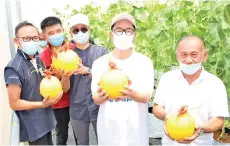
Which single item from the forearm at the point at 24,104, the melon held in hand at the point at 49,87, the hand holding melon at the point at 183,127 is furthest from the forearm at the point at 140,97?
the forearm at the point at 24,104

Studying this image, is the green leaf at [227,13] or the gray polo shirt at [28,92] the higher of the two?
the green leaf at [227,13]

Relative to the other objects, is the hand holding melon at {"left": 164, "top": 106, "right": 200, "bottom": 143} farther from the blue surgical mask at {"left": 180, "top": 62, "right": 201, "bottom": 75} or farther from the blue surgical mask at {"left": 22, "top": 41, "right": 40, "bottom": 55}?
the blue surgical mask at {"left": 22, "top": 41, "right": 40, "bottom": 55}

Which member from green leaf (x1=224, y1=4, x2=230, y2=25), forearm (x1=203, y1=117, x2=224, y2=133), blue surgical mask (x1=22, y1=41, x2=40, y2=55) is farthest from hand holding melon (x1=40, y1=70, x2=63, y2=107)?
green leaf (x1=224, y1=4, x2=230, y2=25)

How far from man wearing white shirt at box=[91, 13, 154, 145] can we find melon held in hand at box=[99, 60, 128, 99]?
0.39 feet

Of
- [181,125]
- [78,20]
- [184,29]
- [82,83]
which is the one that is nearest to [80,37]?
[78,20]

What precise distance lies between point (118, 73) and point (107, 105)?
30 cm

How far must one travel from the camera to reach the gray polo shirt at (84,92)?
2713 millimetres

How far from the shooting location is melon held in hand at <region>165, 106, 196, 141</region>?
1.90 metres

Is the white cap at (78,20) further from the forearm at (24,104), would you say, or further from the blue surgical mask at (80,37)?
the forearm at (24,104)

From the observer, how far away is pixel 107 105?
2.25 metres

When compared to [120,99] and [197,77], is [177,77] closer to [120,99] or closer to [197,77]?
[197,77]

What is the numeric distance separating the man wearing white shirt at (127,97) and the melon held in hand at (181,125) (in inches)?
11.3

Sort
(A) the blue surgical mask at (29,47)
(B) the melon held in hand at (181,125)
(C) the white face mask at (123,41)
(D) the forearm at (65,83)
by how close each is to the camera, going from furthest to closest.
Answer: (D) the forearm at (65,83), (A) the blue surgical mask at (29,47), (C) the white face mask at (123,41), (B) the melon held in hand at (181,125)

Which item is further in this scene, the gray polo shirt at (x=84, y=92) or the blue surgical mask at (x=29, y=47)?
the gray polo shirt at (x=84, y=92)
